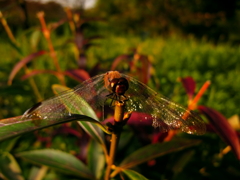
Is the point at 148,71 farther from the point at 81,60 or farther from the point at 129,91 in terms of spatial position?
the point at 129,91

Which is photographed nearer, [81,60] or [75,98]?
[75,98]

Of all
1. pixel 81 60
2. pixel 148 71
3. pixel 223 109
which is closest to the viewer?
pixel 148 71

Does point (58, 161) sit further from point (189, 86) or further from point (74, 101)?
point (189, 86)

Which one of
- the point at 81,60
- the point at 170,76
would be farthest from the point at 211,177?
the point at 170,76

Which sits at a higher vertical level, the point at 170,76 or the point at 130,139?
the point at 130,139

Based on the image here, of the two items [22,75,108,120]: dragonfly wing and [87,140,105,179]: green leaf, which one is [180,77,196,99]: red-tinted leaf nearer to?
[87,140,105,179]: green leaf

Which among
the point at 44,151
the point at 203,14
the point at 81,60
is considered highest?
the point at 81,60

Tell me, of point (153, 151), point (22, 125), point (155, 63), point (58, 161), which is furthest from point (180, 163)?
point (155, 63)

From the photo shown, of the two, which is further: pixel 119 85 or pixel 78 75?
pixel 78 75
